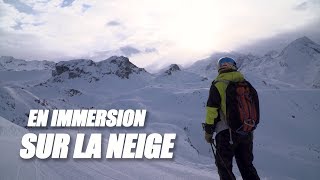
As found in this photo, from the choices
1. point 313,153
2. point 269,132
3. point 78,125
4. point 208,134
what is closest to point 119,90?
point 269,132

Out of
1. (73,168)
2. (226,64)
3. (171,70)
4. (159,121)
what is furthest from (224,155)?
(171,70)

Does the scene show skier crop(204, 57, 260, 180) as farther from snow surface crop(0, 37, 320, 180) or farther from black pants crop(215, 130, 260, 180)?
snow surface crop(0, 37, 320, 180)

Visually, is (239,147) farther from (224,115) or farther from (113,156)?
(113,156)

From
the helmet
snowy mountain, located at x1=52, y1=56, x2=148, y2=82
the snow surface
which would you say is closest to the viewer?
the helmet

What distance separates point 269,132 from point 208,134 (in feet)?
133

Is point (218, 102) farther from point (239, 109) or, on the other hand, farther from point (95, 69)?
point (95, 69)

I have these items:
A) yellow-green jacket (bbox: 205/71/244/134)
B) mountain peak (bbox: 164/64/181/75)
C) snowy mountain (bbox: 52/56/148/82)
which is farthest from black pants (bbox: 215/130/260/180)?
mountain peak (bbox: 164/64/181/75)

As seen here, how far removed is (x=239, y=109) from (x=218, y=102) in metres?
0.29

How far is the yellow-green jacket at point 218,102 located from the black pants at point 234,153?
0.15 meters

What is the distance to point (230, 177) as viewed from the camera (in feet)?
16.8

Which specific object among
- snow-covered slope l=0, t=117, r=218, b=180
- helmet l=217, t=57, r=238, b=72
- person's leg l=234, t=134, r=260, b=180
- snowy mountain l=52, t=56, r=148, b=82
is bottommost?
snow-covered slope l=0, t=117, r=218, b=180

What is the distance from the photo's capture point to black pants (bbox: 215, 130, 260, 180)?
16.5ft

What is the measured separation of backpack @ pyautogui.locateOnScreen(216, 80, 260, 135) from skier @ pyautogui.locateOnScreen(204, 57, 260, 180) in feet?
0.18

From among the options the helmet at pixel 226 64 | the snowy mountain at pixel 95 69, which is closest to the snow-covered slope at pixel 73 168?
the helmet at pixel 226 64
